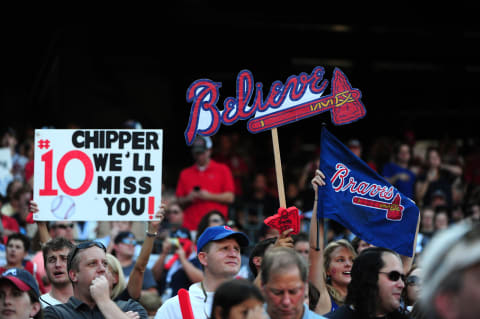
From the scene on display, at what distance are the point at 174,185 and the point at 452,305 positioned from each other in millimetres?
13805

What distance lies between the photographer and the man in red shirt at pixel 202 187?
997 cm

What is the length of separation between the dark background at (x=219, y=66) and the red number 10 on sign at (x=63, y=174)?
9.69 m

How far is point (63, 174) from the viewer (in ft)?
20.9

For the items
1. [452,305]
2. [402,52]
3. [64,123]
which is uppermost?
[402,52]

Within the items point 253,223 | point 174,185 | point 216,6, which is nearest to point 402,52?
point 216,6

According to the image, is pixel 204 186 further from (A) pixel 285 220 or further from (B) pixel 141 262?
(A) pixel 285 220

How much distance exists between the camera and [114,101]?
16766 millimetres

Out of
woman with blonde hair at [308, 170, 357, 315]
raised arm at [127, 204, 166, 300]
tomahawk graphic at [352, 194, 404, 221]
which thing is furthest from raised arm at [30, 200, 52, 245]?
tomahawk graphic at [352, 194, 404, 221]

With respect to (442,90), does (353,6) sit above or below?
above

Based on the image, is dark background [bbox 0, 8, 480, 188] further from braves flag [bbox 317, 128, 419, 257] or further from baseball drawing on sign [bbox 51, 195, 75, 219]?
braves flag [bbox 317, 128, 419, 257]

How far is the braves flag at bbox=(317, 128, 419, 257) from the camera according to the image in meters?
5.90

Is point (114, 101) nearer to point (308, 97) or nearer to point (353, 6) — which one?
point (353, 6)

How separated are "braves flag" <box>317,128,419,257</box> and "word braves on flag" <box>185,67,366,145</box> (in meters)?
0.26

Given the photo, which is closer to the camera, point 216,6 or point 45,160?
point 45,160
